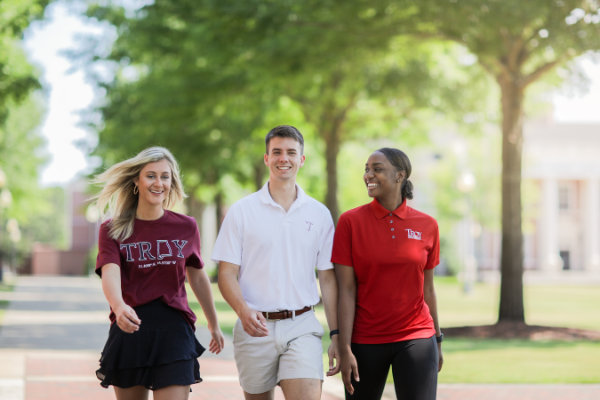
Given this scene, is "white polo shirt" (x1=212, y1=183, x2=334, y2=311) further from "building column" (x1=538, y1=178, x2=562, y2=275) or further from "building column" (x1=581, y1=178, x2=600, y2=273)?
"building column" (x1=581, y1=178, x2=600, y2=273)

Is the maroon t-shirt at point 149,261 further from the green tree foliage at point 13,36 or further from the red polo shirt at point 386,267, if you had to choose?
the green tree foliage at point 13,36

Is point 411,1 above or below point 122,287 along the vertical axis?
above

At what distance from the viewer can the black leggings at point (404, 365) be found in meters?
4.82

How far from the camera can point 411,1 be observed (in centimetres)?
1567

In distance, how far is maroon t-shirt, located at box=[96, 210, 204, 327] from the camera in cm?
486

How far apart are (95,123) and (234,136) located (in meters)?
12.8

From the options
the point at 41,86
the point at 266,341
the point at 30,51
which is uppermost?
the point at 30,51

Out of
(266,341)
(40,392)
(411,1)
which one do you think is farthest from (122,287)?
(411,1)

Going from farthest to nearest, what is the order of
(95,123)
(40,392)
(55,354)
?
1. (95,123)
2. (55,354)
3. (40,392)

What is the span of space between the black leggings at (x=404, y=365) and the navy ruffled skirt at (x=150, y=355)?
95 cm

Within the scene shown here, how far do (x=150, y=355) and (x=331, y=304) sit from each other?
102 centimetres

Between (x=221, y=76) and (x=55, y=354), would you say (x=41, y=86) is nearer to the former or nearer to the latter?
(x=221, y=76)

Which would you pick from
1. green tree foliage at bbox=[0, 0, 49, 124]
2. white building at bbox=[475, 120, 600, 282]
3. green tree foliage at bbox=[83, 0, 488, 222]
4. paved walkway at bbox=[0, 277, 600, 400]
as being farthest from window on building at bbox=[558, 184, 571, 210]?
paved walkway at bbox=[0, 277, 600, 400]

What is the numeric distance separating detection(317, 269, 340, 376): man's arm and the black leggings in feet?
0.36
